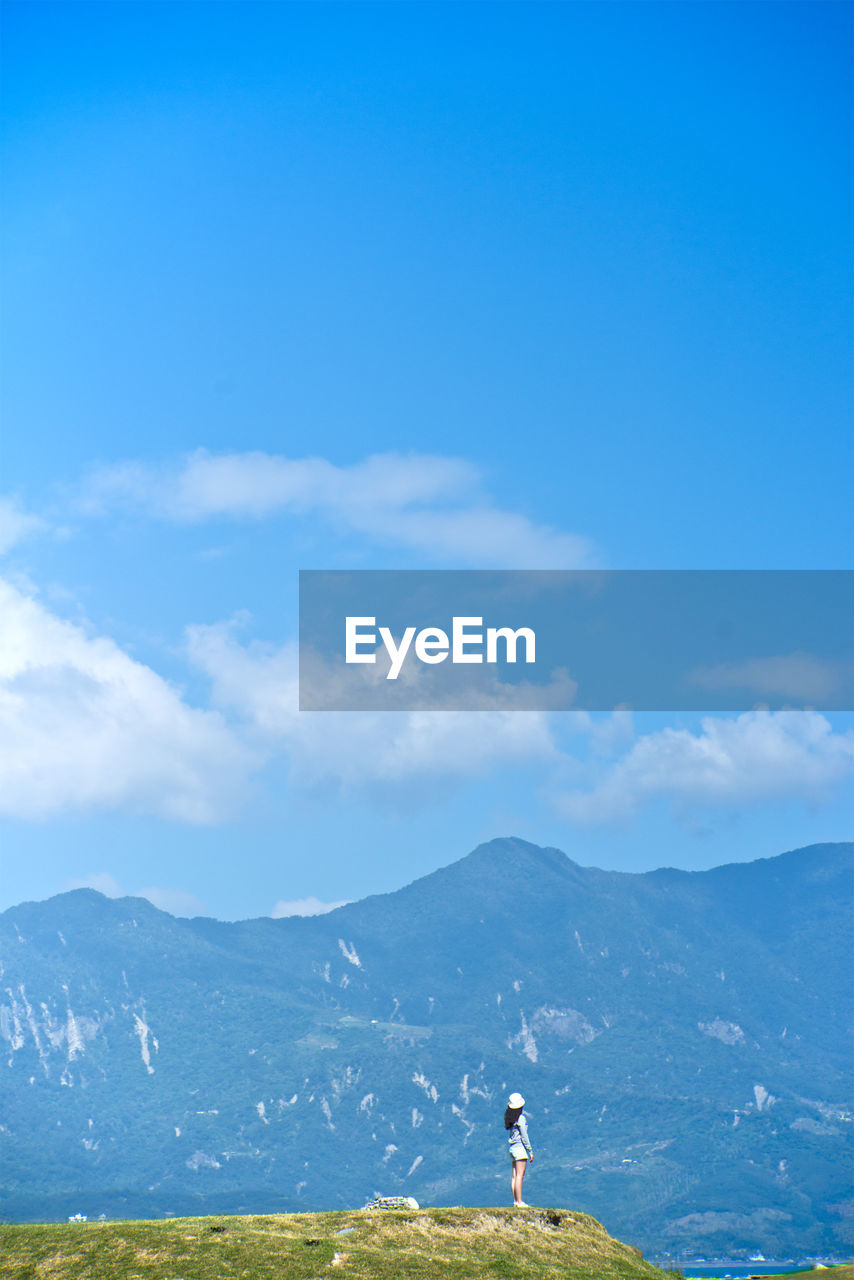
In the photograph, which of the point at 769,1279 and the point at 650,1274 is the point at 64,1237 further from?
the point at 769,1279

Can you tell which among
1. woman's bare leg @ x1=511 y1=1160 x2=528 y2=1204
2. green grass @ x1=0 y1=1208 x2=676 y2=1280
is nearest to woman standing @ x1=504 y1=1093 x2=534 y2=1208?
woman's bare leg @ x1=511 y1=1160 x2=528 y2=1204

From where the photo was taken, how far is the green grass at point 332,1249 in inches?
1984

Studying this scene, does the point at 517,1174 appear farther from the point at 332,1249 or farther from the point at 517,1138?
the point at 332,1249

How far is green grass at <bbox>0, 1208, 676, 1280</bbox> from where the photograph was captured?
50.4 meters

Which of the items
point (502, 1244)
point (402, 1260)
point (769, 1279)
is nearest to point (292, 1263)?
point (402, 1260)

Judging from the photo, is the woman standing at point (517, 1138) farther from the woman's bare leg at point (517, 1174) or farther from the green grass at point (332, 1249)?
the green grass at point (332, 1249)

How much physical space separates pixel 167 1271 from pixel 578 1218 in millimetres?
22121

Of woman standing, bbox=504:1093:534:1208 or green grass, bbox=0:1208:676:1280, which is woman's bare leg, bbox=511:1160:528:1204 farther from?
green grass, bbox=0:1208:676:1280

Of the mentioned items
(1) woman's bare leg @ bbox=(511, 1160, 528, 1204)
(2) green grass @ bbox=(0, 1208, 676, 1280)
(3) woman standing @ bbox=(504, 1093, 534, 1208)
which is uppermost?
(3) woman standing @ bbox=(504, 1093, 534, 1208)

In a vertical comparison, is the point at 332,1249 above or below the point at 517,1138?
below

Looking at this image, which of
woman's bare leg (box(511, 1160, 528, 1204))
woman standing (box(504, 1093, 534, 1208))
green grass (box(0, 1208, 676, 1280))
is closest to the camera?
green grass (box(0, 1208, 676, 1280))

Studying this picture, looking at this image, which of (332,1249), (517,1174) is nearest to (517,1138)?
(517,1174)

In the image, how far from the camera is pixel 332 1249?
52.8 meters

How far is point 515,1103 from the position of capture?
59.2 m
